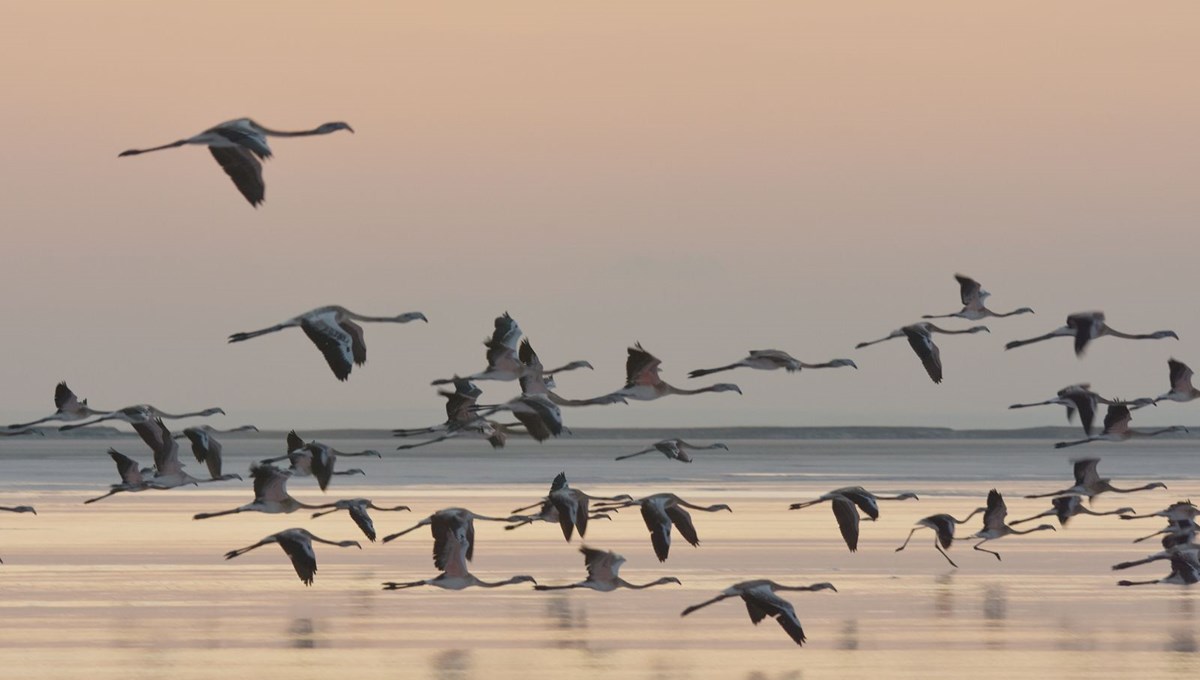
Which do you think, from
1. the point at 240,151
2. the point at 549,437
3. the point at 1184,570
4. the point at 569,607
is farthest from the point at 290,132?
the point at 1184,570

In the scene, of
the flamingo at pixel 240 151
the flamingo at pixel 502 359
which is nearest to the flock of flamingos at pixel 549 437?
the flamingo at pixel 502 359

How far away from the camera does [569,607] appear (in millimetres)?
24359

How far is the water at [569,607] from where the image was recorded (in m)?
20.1

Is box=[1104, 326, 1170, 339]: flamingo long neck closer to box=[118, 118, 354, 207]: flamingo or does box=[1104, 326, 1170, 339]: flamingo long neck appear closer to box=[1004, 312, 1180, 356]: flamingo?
box=[1004, 312, 1180, 356]: flamingo

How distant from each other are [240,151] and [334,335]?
3.26m

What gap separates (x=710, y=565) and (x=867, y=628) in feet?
21.8

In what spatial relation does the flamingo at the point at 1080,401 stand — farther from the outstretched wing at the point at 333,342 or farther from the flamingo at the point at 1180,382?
the outstretched wing at the point at 333,342

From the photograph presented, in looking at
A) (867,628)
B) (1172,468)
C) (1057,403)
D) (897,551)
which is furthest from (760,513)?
(1172,468)

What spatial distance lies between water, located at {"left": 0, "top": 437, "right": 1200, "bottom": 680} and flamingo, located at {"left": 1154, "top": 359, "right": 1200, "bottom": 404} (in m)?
2.51

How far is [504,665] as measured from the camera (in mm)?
19891

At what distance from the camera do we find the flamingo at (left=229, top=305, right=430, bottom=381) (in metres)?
19.4

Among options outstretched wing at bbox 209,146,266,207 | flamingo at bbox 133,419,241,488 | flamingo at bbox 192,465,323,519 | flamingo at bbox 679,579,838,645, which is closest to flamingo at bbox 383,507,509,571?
flamingo at bbox 192,465,323,519

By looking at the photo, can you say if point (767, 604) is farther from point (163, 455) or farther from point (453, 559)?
point (163, 455)

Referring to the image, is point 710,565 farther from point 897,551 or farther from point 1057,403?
point 1057,403
